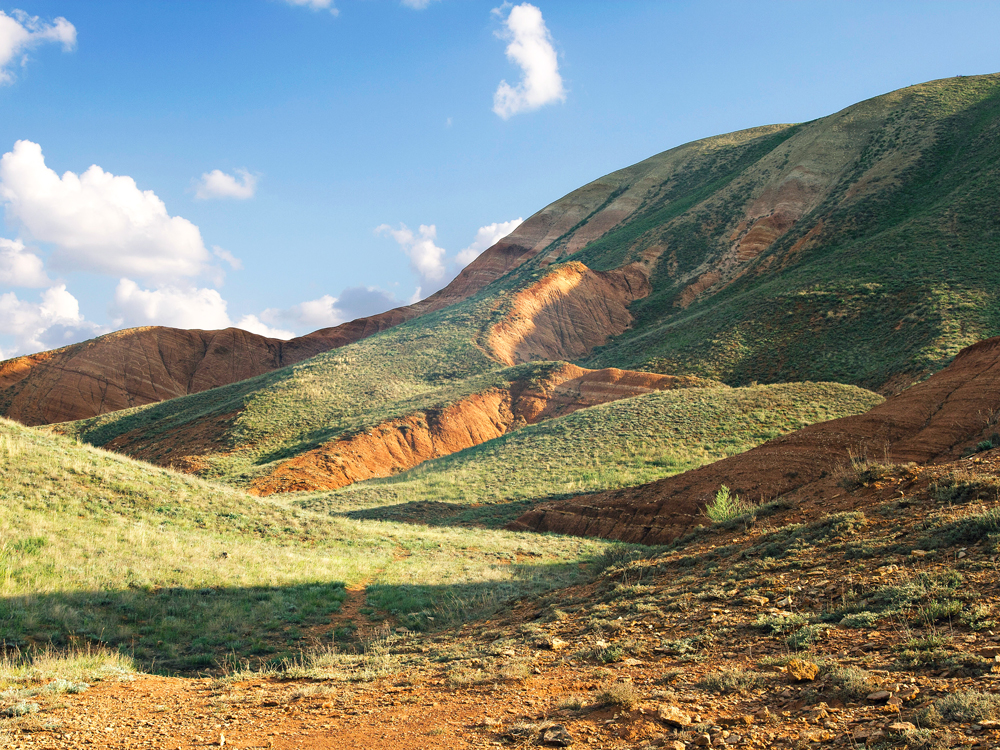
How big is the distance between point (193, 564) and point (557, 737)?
31.2 ft

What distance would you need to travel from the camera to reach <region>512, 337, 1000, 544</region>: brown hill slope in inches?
600

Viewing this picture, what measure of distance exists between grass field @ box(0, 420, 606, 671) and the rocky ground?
2.08 metres

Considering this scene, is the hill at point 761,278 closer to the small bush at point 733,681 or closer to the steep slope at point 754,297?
the steep slope at point 754,297

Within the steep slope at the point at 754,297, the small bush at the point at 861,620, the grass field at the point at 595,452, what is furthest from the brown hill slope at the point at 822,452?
the steep slope at the point at 754,297

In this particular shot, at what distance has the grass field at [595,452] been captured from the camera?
24.4m

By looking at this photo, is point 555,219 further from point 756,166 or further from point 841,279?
point 841,279

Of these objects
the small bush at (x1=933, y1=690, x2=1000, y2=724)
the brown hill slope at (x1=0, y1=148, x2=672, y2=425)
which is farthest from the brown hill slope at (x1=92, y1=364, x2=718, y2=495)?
the small bush at (x1=933, y1=690, x2=1000, y2=724)

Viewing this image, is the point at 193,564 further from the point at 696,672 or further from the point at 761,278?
the point at 761,278

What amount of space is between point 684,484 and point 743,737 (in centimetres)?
1514

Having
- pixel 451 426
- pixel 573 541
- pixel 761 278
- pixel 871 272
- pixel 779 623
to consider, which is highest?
pixel 761 278

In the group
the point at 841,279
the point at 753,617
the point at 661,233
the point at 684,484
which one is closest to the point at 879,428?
the point at 684,484

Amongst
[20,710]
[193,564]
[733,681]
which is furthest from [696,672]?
[193,564]

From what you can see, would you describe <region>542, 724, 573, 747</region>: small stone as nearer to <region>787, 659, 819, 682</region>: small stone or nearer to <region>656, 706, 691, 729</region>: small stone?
<region>656, 706, 691, 729</region>: small stone

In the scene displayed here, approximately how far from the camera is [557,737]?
4520mm
